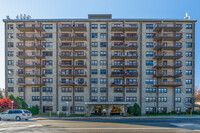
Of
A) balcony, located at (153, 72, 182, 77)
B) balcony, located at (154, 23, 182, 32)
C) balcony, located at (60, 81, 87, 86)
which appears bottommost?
balcony, located at (60, 81, 87, 86)

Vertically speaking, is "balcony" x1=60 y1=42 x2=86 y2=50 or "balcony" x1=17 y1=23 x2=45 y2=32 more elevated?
"balcony" x1=17 y1=23 x2=45 y2=32

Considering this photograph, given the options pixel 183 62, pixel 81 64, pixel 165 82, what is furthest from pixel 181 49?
pixel 81 64

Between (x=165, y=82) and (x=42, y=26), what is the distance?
36.6 metres

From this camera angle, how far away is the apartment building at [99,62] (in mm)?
34094

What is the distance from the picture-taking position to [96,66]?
35125 millimetres

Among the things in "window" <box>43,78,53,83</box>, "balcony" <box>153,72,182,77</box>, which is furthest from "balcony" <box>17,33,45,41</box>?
"balcony" <box>153,72,182,77</box>

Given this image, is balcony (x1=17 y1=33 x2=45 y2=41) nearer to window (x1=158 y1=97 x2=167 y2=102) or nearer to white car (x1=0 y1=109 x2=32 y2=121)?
white car (x1=0 y1=109 x2=32 y2=121)

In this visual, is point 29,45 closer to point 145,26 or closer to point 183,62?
point 145,26

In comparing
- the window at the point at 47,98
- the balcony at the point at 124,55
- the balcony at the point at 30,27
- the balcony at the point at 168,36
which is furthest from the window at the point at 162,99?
the balcony at the point at 30,27

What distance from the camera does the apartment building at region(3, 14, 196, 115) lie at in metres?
34.1

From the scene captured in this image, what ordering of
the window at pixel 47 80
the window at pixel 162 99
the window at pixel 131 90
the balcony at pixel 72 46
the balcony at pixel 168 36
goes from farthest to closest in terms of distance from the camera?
the window at pixel 47 80 < the window at pixel 131 90 < the window at pixel 162 99 < the balcony at pixel 72 46 < the balcony at pixel 168 36

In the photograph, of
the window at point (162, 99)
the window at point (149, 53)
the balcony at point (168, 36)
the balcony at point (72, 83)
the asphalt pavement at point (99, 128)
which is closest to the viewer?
the asphalt pavement at point (99, 128)

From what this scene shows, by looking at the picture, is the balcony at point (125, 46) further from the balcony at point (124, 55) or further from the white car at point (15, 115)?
the white car at point (15, 115)

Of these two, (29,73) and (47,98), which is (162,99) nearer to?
(47,98)
